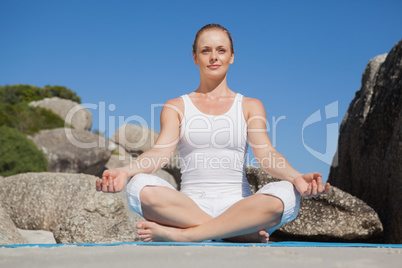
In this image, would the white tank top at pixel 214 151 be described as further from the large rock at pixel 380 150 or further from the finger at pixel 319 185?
the large rock at pixel 380 150

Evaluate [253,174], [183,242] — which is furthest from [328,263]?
[253,174]

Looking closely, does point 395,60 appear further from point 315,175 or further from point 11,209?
point 11,209

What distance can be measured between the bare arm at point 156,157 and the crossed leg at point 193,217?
23 cm

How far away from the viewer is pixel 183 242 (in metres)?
3.41

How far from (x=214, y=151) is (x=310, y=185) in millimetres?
911

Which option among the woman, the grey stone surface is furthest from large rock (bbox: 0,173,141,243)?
the woman

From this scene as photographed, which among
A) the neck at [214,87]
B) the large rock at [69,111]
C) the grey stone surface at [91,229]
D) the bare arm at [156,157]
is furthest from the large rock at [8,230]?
the large rock at [69,111]

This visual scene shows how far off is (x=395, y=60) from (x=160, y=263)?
17.1 feet

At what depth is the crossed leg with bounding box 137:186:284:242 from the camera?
342 cm

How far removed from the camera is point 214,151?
3.89m

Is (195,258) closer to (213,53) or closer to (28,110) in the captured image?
(213,53)

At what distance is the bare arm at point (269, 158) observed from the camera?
334cm

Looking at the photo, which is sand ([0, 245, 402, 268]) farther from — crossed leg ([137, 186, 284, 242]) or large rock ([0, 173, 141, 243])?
large rock ([0, 173, 141, 243])

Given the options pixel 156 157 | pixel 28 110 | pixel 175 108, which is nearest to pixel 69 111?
pixel 28 110
